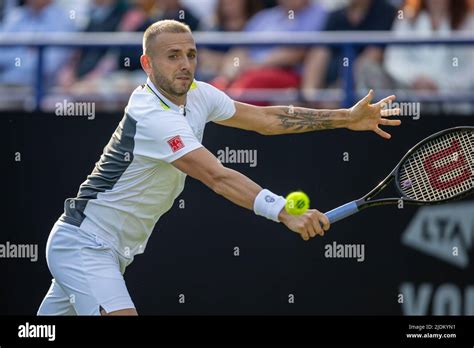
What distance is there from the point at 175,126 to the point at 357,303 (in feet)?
9.70

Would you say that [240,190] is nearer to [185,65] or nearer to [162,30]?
[185,65]

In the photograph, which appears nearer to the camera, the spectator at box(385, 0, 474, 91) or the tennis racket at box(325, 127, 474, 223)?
the tennis racket at box(325, 127, 474, 223)

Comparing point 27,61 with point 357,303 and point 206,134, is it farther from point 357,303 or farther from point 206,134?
point 357,303

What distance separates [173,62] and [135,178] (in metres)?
0.66

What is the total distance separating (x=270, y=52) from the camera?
9703 millimetres

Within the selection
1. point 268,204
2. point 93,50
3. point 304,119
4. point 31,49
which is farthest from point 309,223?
point 93,50

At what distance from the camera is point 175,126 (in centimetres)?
664

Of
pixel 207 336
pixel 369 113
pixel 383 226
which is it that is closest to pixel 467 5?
pixel 383 226

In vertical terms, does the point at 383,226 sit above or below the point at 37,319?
above

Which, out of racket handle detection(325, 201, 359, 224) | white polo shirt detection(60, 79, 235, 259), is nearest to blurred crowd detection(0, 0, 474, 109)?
white polo shirt detection(60, 79, 235, 259)

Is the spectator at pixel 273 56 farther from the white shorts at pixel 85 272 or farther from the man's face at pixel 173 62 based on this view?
the white shorts at pixel 85 272

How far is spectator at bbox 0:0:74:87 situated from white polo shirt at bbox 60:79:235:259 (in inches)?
91.6

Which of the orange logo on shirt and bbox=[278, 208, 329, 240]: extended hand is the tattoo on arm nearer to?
the orange logo on shirt

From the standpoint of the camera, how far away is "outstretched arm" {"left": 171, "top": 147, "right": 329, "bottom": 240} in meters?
6.01
